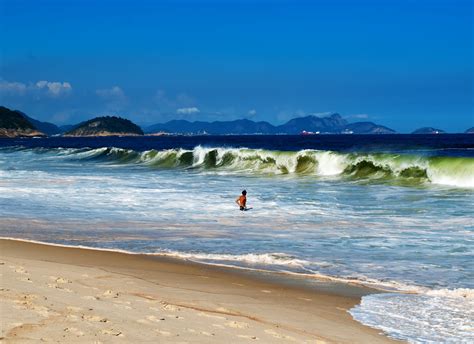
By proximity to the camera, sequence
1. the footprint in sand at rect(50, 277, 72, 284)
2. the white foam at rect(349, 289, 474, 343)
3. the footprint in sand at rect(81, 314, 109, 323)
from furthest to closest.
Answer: the footprint in sand at rect(50, 277, 72, 284) < the white foam at rect(349, 289, 474, 343) < the footprint in sand at rect(81, 314, 109, 323)

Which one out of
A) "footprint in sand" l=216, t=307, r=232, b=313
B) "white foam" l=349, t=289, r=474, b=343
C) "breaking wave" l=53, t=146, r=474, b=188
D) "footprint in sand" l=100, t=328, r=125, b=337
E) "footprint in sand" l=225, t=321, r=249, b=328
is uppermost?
"breaking wave" l=53, t=146, r=474, b=188

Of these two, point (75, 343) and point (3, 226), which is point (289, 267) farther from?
point (3, 226)

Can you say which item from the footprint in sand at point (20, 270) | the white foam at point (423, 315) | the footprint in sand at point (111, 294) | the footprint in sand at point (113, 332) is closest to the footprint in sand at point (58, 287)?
the footprint in sand at point (111, 294)

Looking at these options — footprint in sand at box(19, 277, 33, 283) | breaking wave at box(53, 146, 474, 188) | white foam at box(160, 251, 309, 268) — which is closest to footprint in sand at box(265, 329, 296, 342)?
footprint in sand at box(19, 277, 33, 283)

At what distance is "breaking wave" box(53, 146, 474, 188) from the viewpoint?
27391mm

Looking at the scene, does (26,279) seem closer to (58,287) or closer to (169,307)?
(58,287)

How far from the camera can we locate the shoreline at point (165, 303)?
562 centimetres

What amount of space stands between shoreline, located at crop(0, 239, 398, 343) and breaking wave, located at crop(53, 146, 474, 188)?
1779 cm

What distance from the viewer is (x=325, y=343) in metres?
5.89

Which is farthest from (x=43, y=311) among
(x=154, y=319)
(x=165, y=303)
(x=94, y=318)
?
(x=165, y=303)

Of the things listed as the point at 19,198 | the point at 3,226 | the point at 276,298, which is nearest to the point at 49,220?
the point at 3,226

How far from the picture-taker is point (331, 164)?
36.0 meters

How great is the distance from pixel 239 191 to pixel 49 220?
9.69 meters

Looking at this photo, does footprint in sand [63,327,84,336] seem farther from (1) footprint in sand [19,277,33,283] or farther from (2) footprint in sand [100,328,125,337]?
(1) footprint in sand [19,277,33,283]
